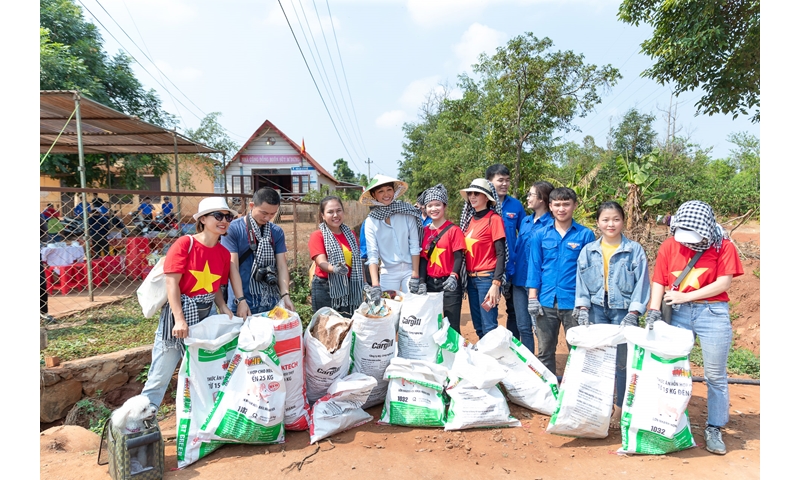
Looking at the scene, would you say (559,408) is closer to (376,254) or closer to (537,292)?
(537,292)

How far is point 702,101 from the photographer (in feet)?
25.7

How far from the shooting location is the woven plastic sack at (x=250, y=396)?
102 inches

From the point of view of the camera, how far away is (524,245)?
354 centimetres

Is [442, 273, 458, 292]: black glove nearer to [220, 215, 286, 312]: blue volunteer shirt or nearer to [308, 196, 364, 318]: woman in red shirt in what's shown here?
[308, 196, 364, 318]: woman in red shirt

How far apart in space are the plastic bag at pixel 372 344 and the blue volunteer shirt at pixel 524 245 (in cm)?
102

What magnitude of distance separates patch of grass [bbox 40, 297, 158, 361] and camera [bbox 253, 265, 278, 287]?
1929mm

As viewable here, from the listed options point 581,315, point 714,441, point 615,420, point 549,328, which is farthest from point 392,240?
point 714,441

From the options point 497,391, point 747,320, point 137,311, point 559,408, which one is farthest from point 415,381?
point 747,320

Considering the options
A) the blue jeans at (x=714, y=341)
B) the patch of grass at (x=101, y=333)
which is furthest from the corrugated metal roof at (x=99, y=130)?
the blue jeans at (x=714, y=341)

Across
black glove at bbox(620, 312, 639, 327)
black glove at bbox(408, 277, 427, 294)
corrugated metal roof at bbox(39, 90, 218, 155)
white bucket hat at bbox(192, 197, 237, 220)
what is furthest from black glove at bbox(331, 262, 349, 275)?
A: corrugated metal roof at bbox(39, 90, 218, 155)

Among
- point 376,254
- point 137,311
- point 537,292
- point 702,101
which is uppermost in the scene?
point 702,101

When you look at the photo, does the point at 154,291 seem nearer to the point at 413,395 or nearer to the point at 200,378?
the point at 200,378

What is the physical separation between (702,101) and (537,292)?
672 cm

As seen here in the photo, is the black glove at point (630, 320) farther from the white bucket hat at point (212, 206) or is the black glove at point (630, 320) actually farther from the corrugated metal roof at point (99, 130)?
the corrugated metal roof at point (99, 130)
